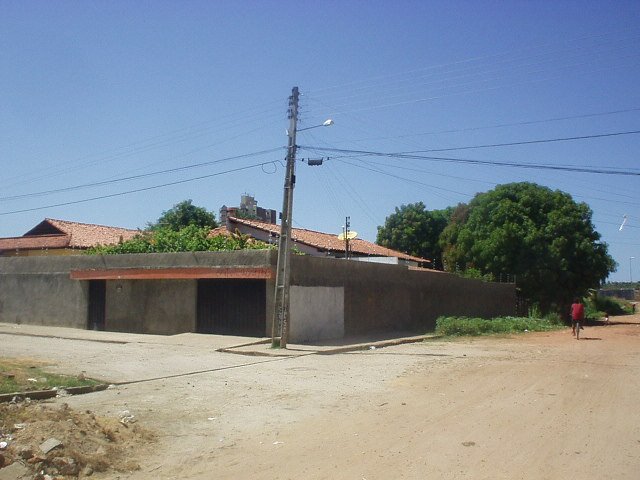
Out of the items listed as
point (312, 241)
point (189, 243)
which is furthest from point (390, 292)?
point (312, 241)

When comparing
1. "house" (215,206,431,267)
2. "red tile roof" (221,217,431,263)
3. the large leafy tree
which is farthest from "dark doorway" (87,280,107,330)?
the large leafy tree

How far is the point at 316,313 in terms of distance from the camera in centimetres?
2345

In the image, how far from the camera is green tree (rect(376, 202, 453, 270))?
5994 cm

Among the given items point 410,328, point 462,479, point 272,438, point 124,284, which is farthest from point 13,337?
point 462,479

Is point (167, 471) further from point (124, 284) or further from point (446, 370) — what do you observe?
point (124, 284)

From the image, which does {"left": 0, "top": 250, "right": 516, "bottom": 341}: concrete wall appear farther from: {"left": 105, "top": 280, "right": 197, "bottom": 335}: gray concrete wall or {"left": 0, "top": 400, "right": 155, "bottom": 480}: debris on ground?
{"left": 0, "top": 400, "right": 155, "bottom": 480}: debris on ground

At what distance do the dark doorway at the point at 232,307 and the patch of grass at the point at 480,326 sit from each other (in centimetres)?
868

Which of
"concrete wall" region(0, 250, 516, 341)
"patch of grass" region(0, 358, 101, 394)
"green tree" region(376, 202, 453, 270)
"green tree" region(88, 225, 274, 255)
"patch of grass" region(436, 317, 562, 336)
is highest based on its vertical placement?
"green tree" region(376, 202, 453, 270)

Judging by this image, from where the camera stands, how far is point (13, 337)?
2395 centimetres

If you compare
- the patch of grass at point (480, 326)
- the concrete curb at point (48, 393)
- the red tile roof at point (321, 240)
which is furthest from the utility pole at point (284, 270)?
the red tile roof at point (321, 240)

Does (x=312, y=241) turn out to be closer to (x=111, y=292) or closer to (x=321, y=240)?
(x=321, y=240)

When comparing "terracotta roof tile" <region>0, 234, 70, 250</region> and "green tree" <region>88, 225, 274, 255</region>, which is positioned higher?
"terracotta roof tile" <region>0, 234, 70, 250</region>

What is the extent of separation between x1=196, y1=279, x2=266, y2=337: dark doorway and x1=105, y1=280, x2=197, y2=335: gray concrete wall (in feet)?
1.66

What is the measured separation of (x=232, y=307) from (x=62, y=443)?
16282 mm
